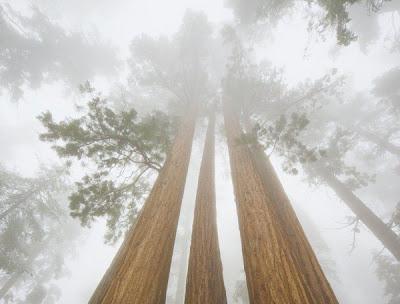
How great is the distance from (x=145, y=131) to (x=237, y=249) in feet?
115

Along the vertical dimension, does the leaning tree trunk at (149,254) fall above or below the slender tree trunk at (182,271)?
below

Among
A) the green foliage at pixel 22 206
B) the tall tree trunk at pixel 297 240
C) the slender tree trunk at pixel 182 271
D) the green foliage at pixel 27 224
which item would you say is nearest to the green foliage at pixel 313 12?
the tall tree trunk at pixel 297 240

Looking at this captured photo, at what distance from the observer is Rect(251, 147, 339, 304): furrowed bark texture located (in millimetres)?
2906

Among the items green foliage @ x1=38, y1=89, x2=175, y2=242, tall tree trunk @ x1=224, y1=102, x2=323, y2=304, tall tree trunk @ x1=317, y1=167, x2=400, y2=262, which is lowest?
tall tree trunk @ x1=224, y1=102, x2=323, y2=304

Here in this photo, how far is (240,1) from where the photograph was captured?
Answer: 13.7 m

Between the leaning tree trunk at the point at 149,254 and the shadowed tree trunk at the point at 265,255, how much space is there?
Result: 101cm

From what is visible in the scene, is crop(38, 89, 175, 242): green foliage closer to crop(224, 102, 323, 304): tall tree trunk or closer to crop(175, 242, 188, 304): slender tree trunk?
crop(224, 102, 323, 304): tall tree trunk

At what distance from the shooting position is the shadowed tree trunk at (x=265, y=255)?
2.15m

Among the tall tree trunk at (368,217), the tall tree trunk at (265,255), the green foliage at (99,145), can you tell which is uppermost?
the tall tree trunk at (368,217)

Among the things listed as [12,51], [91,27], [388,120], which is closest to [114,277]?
[12,51]

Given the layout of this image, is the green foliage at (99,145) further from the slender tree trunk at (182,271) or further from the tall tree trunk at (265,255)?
the slender tree trunk at (182,271)

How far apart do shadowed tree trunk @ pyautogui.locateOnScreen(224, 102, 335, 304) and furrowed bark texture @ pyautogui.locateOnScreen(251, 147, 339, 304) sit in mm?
104

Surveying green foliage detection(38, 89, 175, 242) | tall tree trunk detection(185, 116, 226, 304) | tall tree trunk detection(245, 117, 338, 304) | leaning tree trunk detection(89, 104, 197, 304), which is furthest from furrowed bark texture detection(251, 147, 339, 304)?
green foliage detection(38, 89, 175, 242)

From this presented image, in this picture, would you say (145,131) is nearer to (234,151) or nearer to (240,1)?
(234,151)
